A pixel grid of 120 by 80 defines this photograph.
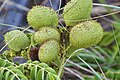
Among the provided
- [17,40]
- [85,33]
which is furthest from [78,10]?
[17,40]

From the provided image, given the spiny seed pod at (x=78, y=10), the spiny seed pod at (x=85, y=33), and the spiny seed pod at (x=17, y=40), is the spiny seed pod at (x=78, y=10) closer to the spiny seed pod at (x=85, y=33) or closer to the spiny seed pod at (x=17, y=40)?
the spiny seed pod at (x=85, y=33)

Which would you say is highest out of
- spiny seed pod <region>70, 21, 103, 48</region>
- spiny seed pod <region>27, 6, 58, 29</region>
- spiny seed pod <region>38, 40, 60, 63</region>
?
spiny seed pod <region>27, 6, 58, 29</region>

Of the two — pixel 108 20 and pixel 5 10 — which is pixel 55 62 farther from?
pixel 108 20

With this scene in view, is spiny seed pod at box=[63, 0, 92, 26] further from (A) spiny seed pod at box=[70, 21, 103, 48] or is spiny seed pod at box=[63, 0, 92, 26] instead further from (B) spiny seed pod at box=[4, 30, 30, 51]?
(B) spiny seed pod at box=[4, 30, 30, 51]

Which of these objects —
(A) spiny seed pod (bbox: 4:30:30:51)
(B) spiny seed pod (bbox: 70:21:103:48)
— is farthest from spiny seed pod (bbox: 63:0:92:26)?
(A) spiny seed pod (bbox: 4:30:30:51)

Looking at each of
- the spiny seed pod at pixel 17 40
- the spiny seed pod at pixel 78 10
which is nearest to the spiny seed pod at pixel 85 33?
the spiny seed pod at pixel 78 10

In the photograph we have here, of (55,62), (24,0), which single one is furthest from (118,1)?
(55,62)

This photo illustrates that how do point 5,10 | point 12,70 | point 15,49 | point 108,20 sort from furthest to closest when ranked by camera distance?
point 108,20 < point 5,10 < point 15,49 < point 12,70
